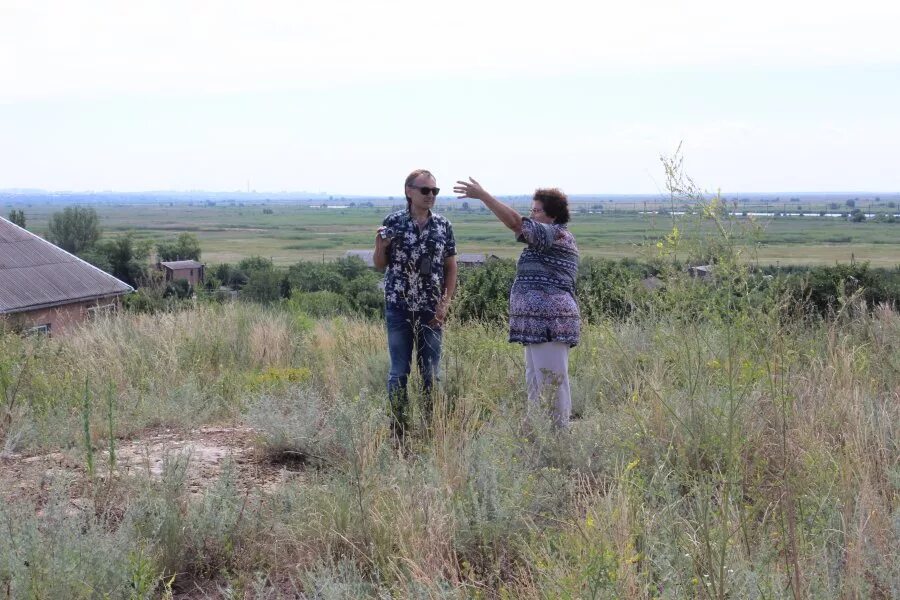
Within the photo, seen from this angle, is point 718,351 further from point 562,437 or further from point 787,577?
point 787,577

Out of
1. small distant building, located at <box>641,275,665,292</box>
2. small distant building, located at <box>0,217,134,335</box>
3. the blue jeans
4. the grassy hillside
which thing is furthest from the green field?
the grassy hillside

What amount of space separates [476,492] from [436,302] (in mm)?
1951

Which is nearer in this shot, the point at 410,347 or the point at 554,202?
the point at 554,202

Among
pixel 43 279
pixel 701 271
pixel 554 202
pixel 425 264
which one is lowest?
pixel 43 279

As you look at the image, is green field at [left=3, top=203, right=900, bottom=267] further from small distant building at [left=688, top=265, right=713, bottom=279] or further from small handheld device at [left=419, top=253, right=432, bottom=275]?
small distant building at [left=688, top=265, right=713, bottom=279]

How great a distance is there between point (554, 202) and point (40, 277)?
92.4 ft

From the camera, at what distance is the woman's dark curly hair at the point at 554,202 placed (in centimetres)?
492

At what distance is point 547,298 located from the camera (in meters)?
4.79

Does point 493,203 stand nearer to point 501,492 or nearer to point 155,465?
point 501,492

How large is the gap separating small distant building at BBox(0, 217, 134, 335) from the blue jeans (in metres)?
23.9

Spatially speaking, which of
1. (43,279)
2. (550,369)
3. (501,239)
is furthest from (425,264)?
(501,239)

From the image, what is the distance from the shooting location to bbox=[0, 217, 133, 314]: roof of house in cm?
2753

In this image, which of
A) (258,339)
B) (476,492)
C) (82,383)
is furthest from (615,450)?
(258,339)

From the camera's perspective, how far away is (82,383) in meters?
5.93
